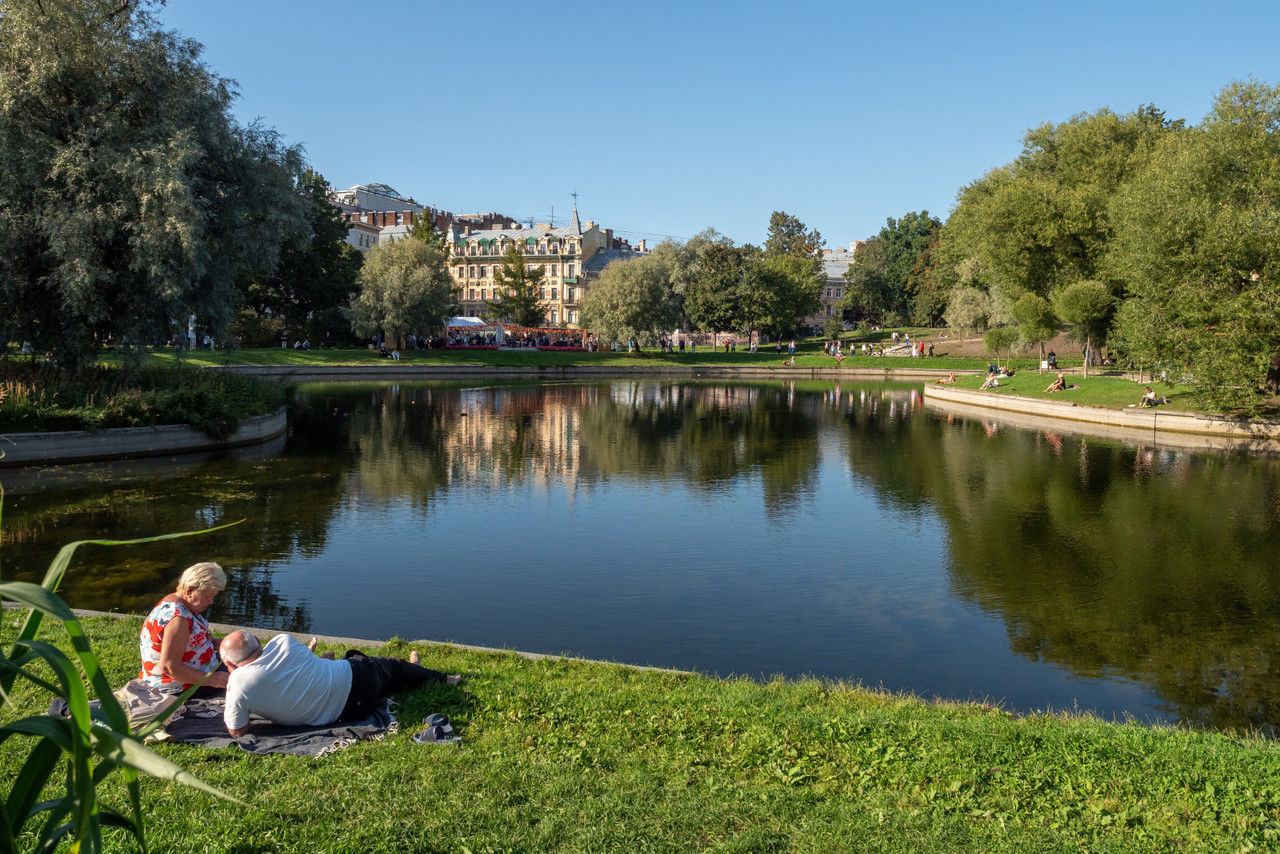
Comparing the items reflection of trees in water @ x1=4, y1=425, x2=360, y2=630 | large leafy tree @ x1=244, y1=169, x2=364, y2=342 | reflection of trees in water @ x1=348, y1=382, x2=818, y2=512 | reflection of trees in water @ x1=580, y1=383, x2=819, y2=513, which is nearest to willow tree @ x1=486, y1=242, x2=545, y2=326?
large leafy tree @ x1=244, y1=169, x2=364, y2=342

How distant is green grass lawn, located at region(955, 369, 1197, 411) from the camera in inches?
1354

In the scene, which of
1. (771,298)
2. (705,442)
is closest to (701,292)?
(771,298)

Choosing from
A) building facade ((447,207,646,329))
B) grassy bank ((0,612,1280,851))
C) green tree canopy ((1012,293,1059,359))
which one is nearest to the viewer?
grassy bank ((0,612,1280,851))

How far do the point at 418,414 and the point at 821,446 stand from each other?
1687cm

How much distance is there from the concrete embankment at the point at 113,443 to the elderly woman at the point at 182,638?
15.7 metres

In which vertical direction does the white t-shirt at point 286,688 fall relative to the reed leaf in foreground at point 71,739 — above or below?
below

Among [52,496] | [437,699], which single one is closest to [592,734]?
[437,699]

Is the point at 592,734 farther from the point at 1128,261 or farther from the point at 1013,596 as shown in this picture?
the point at 1128,261

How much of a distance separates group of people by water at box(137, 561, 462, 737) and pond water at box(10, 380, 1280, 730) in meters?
3.39

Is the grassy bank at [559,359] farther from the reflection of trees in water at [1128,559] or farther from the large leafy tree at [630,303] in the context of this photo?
the reflection of trees in water at [1128,559]

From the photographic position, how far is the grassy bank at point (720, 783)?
4797 millimetres

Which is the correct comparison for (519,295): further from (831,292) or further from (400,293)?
(831,292)

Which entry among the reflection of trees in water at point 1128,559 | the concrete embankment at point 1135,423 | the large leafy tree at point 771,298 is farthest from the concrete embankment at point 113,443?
the large leafy tree at point 771,298

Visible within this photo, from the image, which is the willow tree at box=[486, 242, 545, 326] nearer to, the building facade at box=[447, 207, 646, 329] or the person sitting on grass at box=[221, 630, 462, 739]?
the building facade at box=[447, 207, 646, 329]
